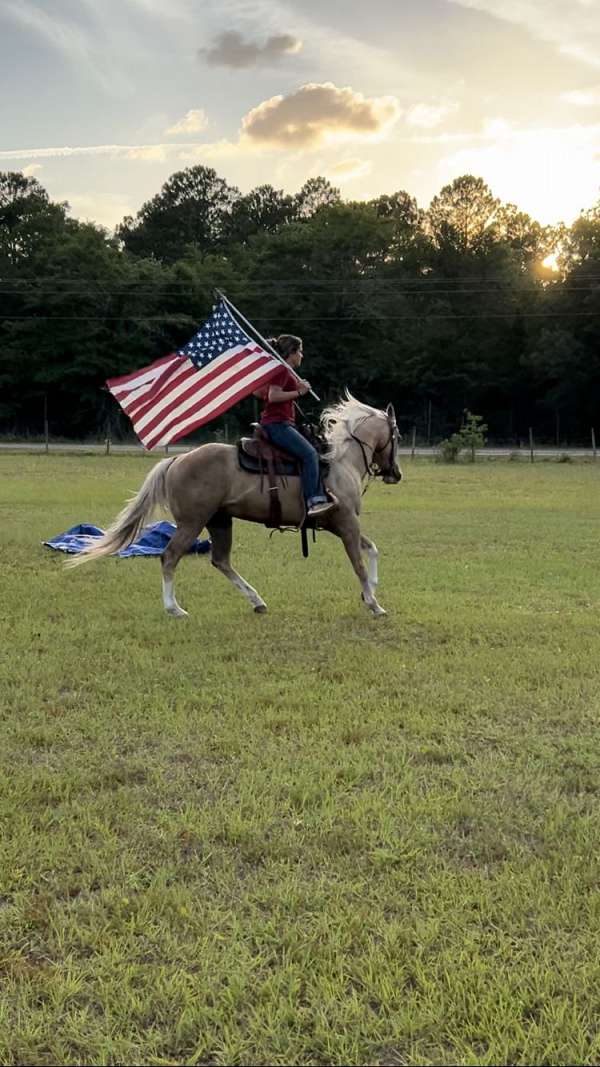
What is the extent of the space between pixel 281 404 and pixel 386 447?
1.51 metres

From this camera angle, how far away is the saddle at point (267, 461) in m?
7.91

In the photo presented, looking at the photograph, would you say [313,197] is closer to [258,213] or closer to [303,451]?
[258,213]

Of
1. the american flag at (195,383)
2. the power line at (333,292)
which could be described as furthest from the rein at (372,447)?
the power line at (333,292)

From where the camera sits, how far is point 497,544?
517 inches

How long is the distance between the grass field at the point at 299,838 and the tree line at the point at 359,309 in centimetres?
4866

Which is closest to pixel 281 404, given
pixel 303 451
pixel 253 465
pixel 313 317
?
pixel 303 451

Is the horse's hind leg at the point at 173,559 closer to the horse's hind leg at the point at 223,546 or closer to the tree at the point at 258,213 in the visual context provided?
the horse's hind leg at the point at 223,546

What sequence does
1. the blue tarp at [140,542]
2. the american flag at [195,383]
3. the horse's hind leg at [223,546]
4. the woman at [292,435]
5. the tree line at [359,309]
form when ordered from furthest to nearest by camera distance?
the tree line at [359,309] < the blue tarp at [140,542] < the horse's hind leg at [223,546] < the american flag at [195,383] < the woman at [292,435]

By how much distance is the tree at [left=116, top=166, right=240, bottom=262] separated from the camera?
265ft

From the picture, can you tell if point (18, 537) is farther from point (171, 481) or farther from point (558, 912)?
point (558, 912)

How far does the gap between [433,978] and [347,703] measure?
8.84 feet

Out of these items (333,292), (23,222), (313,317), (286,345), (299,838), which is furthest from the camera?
(23,222)

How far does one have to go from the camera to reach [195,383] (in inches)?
329

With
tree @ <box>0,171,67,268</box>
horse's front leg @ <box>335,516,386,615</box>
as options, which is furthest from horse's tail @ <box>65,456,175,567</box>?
tree @ <box>0,171,67,268</box>
